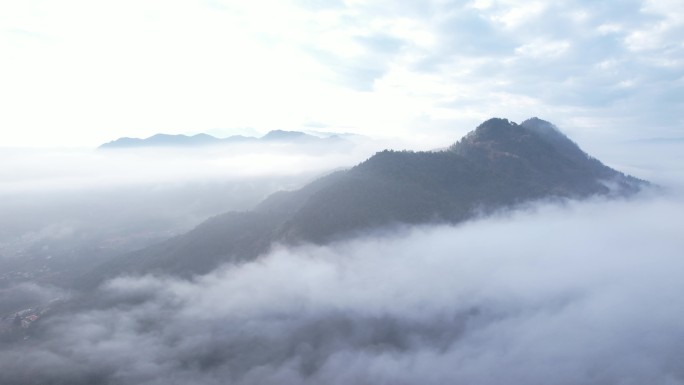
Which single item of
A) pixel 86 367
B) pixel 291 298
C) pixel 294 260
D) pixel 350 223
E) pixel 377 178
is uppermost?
pixel 377 178

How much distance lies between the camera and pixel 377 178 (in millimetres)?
172750

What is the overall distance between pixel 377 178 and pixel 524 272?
60.7 meters

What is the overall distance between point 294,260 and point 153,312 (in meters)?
42.9

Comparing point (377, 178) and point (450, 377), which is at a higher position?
point (377, 178)

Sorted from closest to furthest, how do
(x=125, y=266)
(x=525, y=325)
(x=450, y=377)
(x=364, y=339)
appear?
(x=450, y=377), (x=364, y=339), (x=525, y=325), (x=125, y=266)

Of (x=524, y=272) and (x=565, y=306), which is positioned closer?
(x=565, y=306)

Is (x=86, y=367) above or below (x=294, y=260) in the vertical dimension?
below

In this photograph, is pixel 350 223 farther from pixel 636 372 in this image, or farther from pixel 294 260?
pixel 636 372

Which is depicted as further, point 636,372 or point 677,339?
point 677,339

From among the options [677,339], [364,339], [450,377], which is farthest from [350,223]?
[677,339]

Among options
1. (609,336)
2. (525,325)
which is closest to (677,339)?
(609,336)

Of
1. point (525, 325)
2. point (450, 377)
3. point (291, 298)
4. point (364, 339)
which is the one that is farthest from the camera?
point (291, 298)

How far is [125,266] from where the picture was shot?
16800cm

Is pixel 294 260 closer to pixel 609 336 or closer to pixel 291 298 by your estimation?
pixel 291 298
